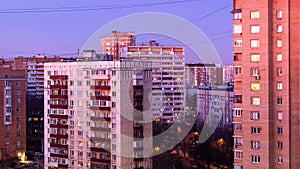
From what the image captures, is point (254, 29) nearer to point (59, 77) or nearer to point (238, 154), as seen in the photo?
point (238, 154)

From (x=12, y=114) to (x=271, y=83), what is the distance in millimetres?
5143

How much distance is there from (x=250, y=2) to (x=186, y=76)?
829 centimetres

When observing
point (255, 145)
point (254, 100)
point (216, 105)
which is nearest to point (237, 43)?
point (254, 100)

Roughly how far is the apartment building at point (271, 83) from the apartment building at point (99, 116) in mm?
1940

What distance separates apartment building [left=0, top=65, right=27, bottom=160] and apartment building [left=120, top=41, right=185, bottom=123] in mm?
2857

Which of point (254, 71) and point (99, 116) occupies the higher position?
point (254, 71)

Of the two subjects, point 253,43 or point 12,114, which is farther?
point 12,114

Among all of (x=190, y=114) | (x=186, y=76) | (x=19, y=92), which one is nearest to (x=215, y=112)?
(x=190, y=114)

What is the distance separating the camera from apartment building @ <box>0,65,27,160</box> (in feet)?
24.2

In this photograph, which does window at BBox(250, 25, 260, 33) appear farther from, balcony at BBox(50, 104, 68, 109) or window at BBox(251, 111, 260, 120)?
balcony at BBox(50, 104, 68, 109)

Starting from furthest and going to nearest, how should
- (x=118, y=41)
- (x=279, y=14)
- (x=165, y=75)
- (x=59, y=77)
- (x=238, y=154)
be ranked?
(x=165, y=75), (x=118, y=41), (x=59, y=77), (x=238, y=154), (x=279, y=14)

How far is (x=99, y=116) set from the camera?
5.50 metres

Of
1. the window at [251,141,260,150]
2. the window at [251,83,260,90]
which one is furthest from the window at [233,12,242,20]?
the window at [251,141,260,150]

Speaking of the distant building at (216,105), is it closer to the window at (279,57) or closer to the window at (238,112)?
the window at (238,112)
